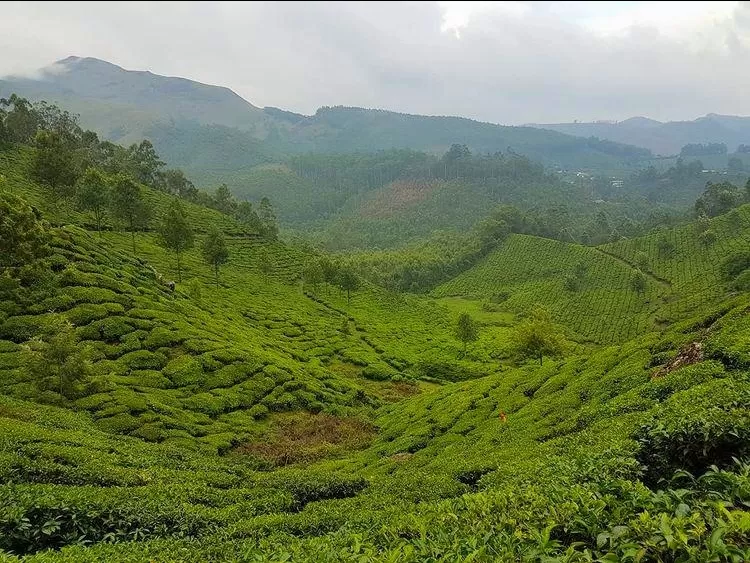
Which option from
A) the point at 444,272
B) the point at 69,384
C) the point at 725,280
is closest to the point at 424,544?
the point at 69,384

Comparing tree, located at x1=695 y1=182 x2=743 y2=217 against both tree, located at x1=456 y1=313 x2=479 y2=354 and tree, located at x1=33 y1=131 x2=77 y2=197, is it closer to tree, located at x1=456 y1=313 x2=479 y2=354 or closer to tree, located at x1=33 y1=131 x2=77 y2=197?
tree, located at x1=456 y1=313 x2=479 y2=354

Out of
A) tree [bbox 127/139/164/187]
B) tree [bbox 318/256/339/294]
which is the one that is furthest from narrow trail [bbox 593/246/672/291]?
tree [bbox 127/139/164/187]

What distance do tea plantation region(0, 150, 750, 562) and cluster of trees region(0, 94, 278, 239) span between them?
1417 cm

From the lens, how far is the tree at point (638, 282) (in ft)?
332

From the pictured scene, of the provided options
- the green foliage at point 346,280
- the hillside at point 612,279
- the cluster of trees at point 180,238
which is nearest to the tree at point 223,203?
the green foliage at point 346,280

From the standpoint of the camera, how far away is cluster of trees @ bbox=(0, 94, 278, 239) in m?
50.8

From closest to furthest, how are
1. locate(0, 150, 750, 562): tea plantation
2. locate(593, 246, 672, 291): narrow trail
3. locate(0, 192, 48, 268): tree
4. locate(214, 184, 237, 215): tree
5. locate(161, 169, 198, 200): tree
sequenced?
locate(0, 150, 750, 562): tea plantation → locate(0, 192, 48, 268): tree → locate(593, 246, 672, 291): narrow trail → locate(214, 184, 237, 215): tree → locate(161, 169, 198, 200): tree

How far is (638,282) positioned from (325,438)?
96443mm

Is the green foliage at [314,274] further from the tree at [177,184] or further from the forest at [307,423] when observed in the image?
the tree at [177,184]

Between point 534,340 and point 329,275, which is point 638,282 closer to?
point 534,340

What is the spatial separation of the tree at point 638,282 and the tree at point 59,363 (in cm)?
10674

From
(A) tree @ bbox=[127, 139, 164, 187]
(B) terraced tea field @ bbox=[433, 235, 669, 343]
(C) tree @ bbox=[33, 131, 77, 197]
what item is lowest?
(B) terraced tea field @ bbox=[433, 235, 669, 343]

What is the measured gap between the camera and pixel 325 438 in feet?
87.9

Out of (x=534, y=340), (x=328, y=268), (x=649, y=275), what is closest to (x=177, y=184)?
(x=328, y=268)
